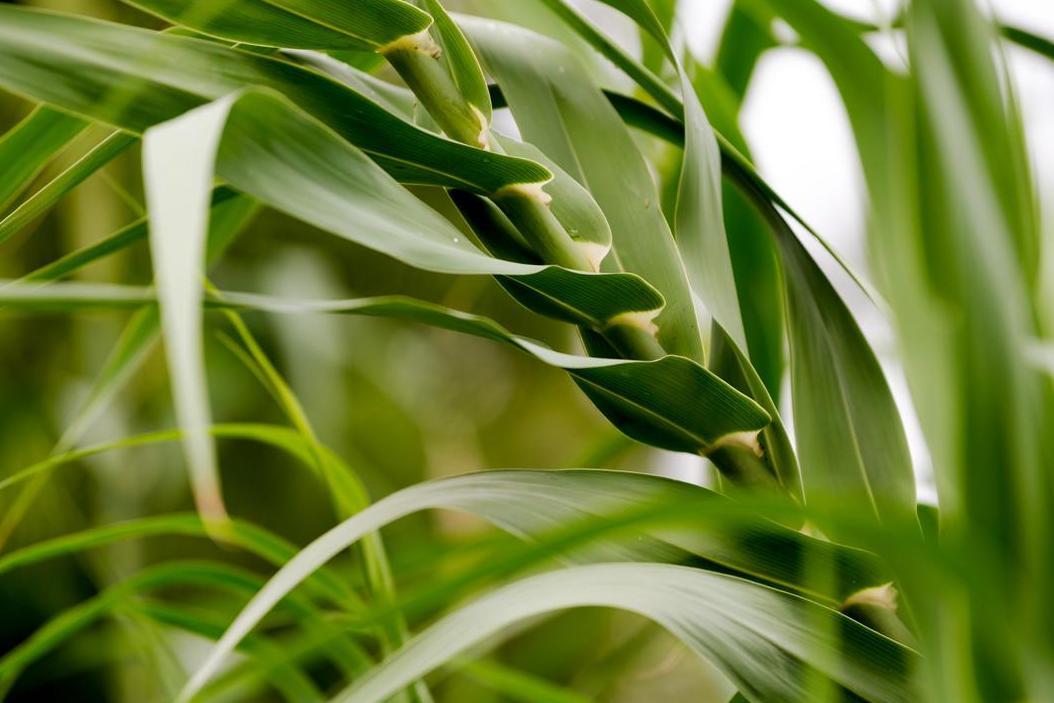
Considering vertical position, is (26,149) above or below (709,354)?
above

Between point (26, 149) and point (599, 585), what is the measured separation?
0.17 m

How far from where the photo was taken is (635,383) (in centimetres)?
22

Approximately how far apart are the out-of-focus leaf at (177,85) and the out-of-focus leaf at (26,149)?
5cm

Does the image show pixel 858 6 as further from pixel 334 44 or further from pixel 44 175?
pixel 44 175

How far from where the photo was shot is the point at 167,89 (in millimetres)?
201

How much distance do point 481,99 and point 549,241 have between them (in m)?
0.04

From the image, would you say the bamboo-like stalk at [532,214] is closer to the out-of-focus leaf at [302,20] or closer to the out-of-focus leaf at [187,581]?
the out-of-focus leaf at [302,20]

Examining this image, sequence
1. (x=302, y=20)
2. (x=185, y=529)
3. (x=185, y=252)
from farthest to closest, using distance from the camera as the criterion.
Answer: (x=185, y=529)
(x=302, y=20)
(x=185, y=252)

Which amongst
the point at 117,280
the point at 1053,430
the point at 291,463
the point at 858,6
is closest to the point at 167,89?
the point at 1053,430

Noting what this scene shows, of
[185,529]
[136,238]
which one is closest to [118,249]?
[136,238]

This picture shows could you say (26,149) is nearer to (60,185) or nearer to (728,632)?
(60,185)

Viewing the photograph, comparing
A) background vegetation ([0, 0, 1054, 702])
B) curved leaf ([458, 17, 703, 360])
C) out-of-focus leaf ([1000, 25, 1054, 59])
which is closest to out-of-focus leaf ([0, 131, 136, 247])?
background vegetation ([0, 0, 1054, 702])

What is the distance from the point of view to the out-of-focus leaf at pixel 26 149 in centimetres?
23

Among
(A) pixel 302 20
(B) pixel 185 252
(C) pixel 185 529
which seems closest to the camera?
Answer: (B) pixel 185 252
